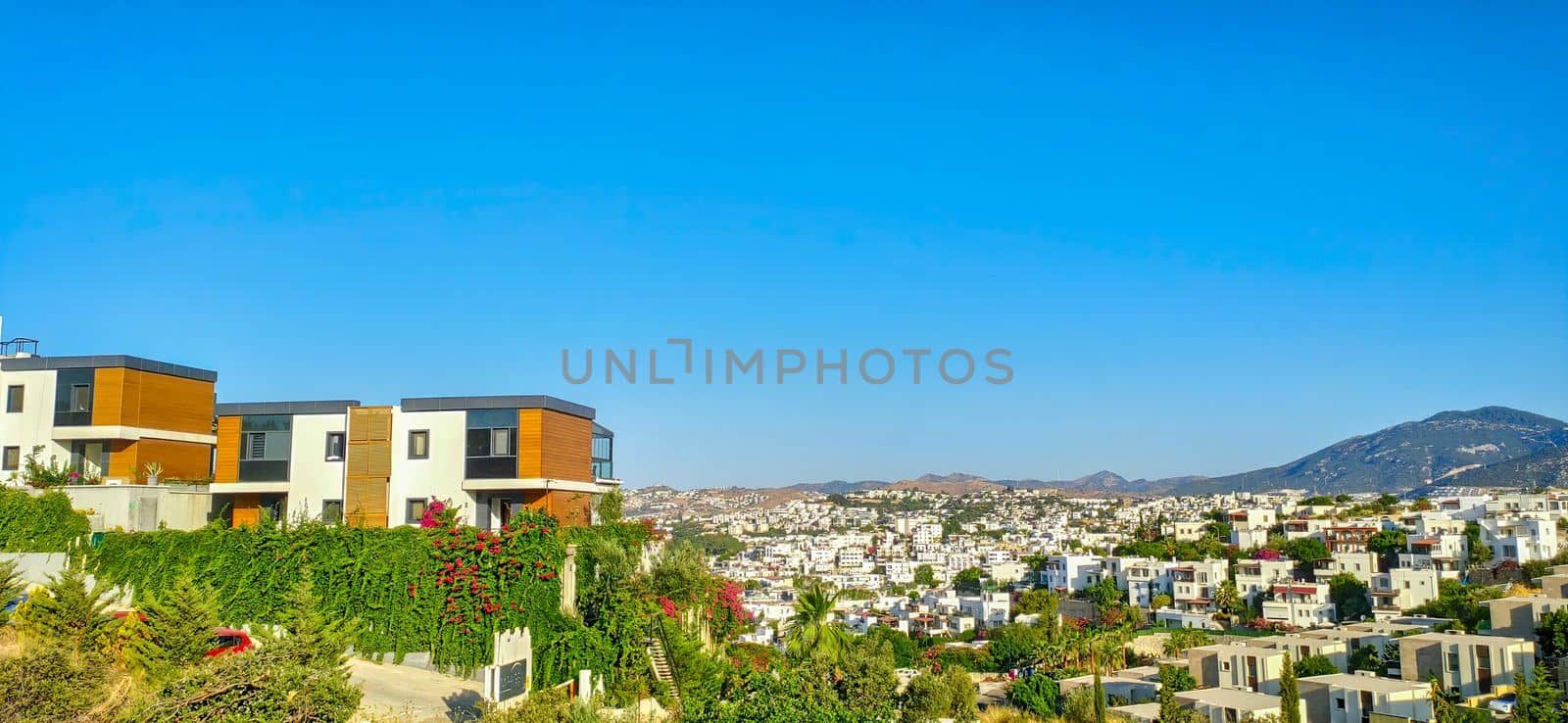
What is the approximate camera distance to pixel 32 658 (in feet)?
36.7

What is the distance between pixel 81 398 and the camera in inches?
976

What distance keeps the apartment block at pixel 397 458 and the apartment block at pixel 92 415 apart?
2.28 metres

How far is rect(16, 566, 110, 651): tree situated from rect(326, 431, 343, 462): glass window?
903cm

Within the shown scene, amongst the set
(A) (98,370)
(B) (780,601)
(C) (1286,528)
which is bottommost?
(B) (780,601)

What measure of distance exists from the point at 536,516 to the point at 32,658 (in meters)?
8.18

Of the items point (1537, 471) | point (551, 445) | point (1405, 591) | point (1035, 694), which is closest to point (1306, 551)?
point (1405, 591)

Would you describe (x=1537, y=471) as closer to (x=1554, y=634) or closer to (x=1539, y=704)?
(x=1554, y=634)

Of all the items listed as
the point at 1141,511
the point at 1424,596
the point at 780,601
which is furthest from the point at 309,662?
the point at 1141,511

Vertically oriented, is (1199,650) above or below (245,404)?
below

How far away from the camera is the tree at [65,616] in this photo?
13.9 m

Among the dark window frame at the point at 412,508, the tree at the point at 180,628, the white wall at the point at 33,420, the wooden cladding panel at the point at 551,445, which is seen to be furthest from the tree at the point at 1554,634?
the white wall at the point at 33,420

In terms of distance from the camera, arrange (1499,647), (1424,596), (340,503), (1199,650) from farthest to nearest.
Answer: (1424,596)
(1199,650)
(1499,647)
(340,503)

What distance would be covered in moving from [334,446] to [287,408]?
4.57ft

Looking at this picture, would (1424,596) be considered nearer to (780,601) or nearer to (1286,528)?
(1286,528)
